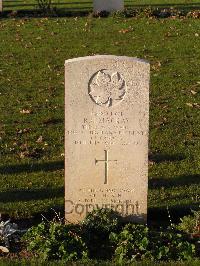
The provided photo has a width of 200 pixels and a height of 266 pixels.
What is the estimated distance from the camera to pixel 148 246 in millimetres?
5406

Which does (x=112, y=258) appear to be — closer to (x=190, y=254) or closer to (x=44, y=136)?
(x=190, y=254)

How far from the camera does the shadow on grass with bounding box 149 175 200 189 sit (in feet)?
22.6

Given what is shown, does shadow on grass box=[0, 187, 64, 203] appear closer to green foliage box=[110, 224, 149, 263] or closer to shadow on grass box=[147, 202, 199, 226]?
shadow on grass box=[147, 202, 199, 226]

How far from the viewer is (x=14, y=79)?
456 inches

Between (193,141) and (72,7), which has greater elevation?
(72,7)

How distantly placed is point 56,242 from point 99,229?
470 mm

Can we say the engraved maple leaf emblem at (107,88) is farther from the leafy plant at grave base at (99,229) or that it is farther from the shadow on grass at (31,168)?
the shadow on grass at (31,168)

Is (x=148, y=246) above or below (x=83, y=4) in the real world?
below

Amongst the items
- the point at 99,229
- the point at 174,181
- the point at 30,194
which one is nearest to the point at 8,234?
the point at 99,229

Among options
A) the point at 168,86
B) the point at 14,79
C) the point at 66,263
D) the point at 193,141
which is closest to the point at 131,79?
the point at 66,263

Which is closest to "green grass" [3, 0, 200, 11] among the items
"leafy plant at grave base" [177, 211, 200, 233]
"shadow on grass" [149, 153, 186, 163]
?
"shadow on grass" [149, 153, 186, 163]

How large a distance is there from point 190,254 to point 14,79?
6916 mm

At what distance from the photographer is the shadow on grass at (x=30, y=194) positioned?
6578 mm

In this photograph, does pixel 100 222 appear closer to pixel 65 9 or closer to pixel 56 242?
pixel 56 242
